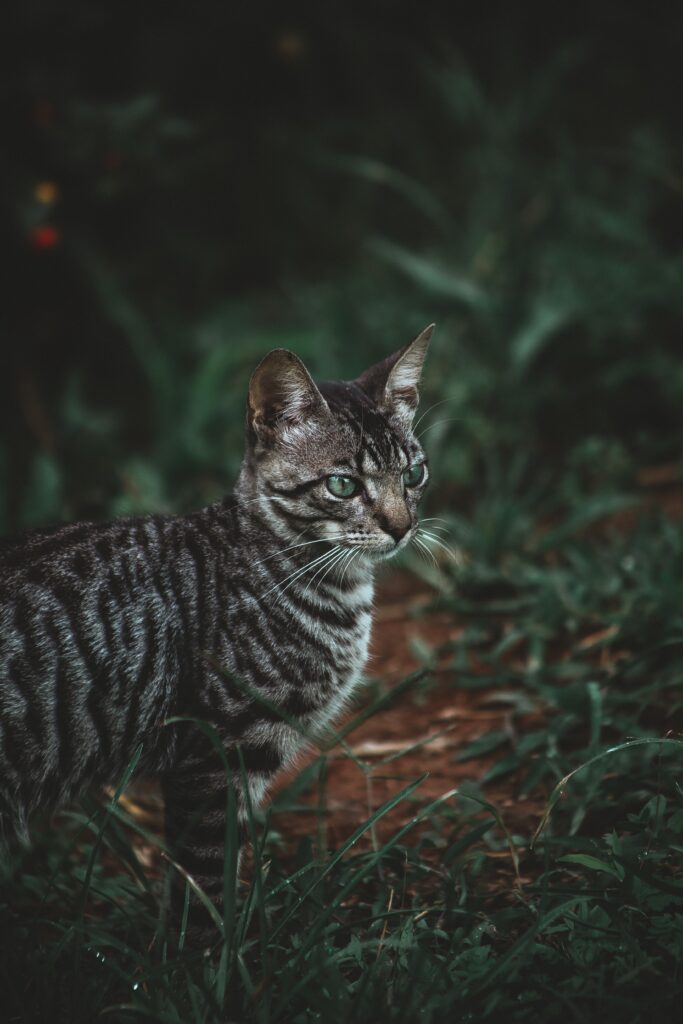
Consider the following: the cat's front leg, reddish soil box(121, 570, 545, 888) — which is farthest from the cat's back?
reddish soil box(121, 570, 545, 888)

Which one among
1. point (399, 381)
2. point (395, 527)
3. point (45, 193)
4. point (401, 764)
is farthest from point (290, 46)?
point (401, 764)

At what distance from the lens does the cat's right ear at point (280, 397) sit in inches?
115

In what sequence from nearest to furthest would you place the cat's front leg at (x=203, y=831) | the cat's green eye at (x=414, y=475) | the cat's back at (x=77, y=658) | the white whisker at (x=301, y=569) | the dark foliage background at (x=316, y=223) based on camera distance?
the cat's back at (x=77, y=658)
the cat's front leg at (x=203, y=831)
the white whisker at (x=301, y=569)
the cat's green eye at (x=414, y=475)
the dark foliage background at (x=316, y=223)

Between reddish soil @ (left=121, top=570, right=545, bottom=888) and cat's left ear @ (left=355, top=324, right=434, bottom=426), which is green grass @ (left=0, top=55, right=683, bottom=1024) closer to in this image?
reddish soil @ (left=121, top=570, right=545, bottom=888)

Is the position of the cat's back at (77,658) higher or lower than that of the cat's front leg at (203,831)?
higher

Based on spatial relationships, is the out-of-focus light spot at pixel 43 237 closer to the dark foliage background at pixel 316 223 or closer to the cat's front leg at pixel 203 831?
the dark foliage background at pixel 316 223

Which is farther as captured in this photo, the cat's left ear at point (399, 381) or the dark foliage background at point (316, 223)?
the dark foliage background at point (316, 223)

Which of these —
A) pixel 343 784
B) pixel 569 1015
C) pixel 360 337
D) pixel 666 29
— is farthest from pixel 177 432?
pixel 666 29

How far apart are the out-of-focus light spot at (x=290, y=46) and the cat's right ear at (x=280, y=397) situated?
5.13 m

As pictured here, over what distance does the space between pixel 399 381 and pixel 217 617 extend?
978 mm

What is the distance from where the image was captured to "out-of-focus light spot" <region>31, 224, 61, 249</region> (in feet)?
18.7

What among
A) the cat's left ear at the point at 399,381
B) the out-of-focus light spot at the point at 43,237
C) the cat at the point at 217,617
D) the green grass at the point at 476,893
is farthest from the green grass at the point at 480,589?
the cat's left ear at the point at 399,381

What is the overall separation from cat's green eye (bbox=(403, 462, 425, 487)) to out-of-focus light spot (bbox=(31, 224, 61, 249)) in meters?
3.43

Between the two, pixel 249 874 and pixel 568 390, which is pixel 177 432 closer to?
pixel 568 390
